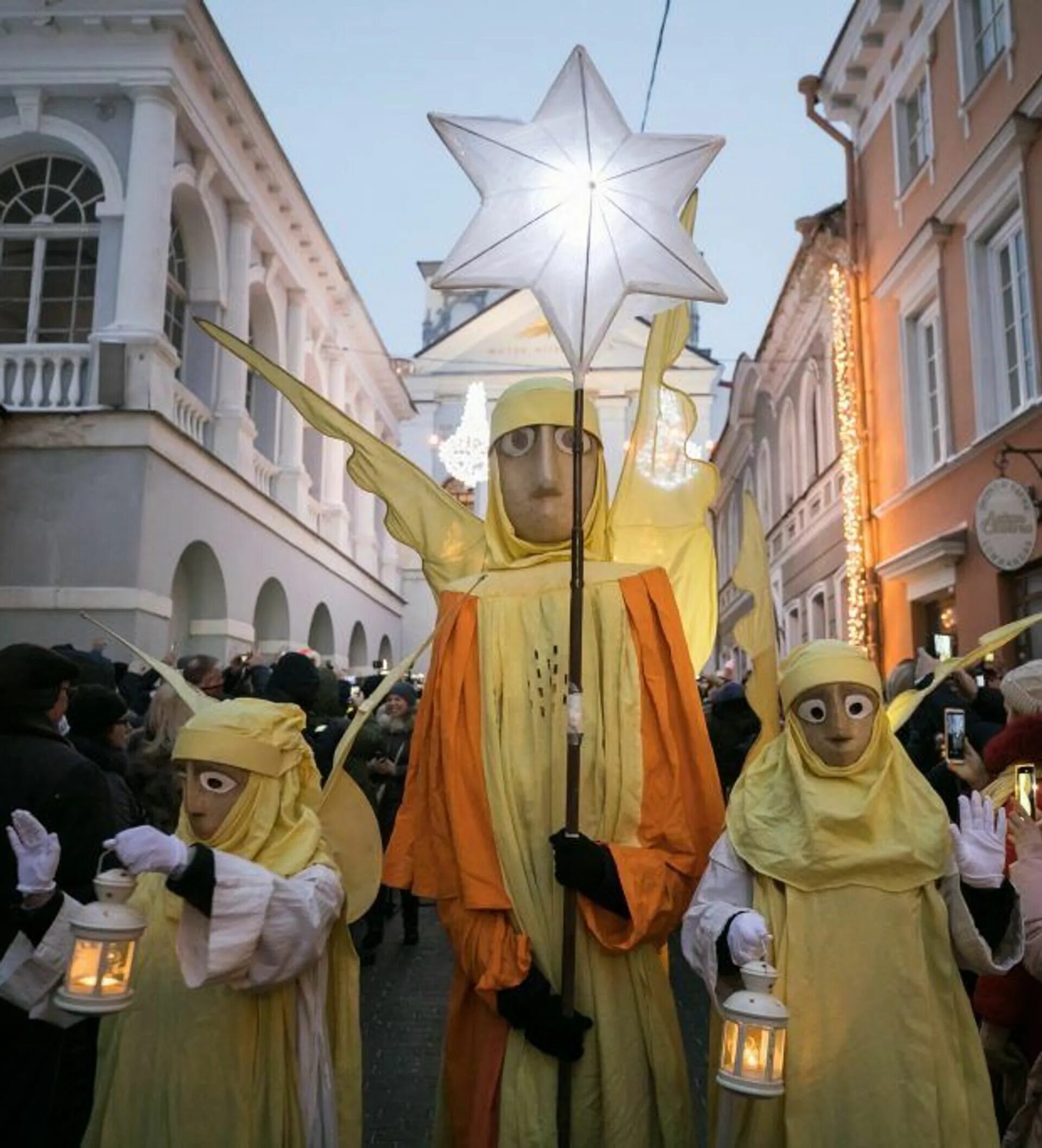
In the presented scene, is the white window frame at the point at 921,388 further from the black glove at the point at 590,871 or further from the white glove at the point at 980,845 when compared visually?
the black glove at the point at 590,871

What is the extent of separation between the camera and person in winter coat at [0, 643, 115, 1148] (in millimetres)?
2961

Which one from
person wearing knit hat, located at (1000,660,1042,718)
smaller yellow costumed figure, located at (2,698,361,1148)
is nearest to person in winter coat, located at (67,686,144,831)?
smaller yellow costumed figure, located at (2,698,361,1148)

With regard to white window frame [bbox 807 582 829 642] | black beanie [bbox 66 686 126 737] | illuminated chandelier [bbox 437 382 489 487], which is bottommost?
black beanie [bbox 66 686 126 737]

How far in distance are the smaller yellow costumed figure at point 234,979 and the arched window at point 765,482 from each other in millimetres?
19905

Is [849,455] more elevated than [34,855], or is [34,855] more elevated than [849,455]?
[849,455]

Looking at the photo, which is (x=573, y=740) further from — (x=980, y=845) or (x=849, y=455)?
(x=849, y=455)

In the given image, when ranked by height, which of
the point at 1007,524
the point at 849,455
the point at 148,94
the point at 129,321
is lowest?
the point at 1007,524

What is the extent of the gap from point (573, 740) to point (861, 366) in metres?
12.8

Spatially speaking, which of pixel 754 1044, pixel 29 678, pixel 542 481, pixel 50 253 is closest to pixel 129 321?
pixel 50 253

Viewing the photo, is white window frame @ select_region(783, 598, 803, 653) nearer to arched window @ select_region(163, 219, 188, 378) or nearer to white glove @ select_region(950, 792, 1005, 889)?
arched window @ select_region(163, 219, 188, 378)

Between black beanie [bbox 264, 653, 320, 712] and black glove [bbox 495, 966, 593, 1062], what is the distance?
3380mm

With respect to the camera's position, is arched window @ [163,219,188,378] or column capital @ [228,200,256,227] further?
column capital @ [228,200,256,227]

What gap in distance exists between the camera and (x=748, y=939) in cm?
223

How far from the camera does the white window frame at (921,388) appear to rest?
12406mm
